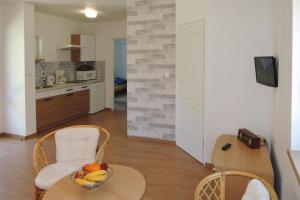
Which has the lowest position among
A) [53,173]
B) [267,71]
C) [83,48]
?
[53,173]

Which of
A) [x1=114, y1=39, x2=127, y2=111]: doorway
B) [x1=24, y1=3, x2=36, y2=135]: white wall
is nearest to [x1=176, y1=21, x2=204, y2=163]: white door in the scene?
[x1=24, y1=3, x2=36, y2=135]: white wall

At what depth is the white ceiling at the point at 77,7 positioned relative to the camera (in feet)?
18.2

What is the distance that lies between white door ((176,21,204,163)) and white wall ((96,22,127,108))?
3.78 metres

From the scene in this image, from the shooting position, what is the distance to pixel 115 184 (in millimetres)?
2084

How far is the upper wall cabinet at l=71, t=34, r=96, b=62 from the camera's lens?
7.92m

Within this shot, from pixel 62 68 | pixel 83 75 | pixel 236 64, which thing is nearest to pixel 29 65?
pixel 62 68

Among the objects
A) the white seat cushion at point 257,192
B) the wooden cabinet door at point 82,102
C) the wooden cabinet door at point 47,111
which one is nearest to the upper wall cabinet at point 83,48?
the wooden cabinet door at point 82,102

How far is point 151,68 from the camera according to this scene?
5500mm

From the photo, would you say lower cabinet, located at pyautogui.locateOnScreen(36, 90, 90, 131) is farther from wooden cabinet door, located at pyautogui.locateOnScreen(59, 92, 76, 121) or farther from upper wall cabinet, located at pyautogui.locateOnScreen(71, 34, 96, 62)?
upper wall cabinet, located at pyautogui.locateOnScreen(71, 34, 96, 62)

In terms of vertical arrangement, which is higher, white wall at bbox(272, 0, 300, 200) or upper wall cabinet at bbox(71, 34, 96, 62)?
upper wall cabinet at bbox(71, 34, 96, 62)

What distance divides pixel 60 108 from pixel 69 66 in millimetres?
1745

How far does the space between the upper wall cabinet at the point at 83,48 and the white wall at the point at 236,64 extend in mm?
4628

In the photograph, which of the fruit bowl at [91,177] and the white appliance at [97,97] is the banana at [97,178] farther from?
the white appliance at [97,97]

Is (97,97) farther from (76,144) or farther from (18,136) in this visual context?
(76,144)
